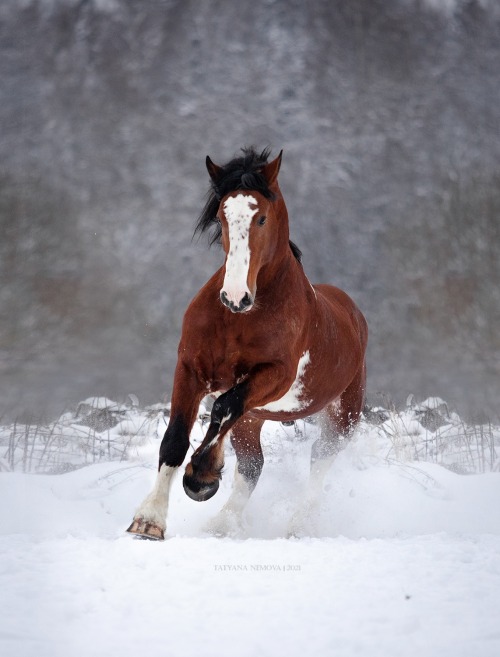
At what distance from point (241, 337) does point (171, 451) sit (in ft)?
1.84

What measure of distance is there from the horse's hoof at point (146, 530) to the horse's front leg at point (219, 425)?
186 millimetres

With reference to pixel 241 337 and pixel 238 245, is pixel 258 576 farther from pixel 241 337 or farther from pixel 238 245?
pixel 238 245

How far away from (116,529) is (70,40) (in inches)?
233

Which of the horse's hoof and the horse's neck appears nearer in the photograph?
the horse's hoof

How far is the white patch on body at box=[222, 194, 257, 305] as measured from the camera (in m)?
2.51

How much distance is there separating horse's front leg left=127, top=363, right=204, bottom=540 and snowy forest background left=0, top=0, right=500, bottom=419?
3.46 m

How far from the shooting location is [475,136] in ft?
23.9

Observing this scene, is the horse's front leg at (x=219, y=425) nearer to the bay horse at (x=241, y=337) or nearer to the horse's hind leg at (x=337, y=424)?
the bay horse at (x=241, y=337)

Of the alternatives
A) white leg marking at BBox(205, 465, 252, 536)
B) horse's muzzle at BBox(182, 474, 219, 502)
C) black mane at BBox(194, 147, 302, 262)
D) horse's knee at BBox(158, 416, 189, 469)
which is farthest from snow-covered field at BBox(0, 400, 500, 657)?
black mane at BBox(194, 147, 302, 262)

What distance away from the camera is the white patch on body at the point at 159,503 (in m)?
2.59

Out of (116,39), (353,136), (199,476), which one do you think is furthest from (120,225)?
(199,476)

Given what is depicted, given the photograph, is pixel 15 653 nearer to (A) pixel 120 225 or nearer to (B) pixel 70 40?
(A) pixel 120 225

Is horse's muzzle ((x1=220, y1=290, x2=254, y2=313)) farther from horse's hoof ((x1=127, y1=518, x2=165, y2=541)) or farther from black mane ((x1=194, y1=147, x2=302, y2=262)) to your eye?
horse's hoof ((x1=127, y1=518, x2=165, y2=541))

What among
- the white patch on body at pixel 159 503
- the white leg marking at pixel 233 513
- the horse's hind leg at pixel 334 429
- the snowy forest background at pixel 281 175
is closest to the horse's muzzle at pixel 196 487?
the white patch on body at pixel 159 503
